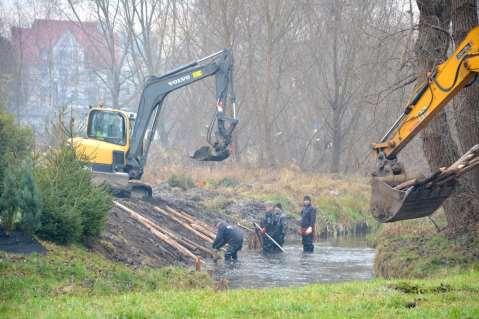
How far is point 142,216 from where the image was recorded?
971 inches

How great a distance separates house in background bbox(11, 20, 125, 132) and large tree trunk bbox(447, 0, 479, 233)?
42.8 meters

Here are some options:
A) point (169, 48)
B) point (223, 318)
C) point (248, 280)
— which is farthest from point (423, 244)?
point (169, 48)

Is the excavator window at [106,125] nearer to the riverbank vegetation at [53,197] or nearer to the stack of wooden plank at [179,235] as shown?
the stack of wooden plank at [179,235]

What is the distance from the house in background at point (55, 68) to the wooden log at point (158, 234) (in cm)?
3419

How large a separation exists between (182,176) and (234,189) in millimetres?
2284

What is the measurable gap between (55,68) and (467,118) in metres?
61.8

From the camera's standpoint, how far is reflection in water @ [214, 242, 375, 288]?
20.0 m

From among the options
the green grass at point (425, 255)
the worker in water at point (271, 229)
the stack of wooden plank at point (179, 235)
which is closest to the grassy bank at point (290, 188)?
the stack of wooden plank at point (179, 235)

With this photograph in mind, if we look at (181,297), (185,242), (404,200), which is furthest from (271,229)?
(181,297)

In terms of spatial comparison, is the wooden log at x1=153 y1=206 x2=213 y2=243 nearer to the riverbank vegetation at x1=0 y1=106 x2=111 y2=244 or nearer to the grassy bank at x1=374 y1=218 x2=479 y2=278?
the grassy bank at x1=374 y1=218 x2=479 y2=278

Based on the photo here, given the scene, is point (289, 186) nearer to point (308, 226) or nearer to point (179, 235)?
point (308, 226)

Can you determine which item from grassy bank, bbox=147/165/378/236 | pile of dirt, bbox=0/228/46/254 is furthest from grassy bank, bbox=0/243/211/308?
grassy bank, bbox=147/165/378/236

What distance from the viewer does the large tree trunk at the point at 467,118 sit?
1797 cm

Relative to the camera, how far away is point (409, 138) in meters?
15.9
